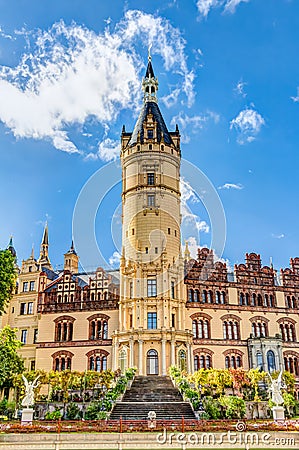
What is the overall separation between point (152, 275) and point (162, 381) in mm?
10774

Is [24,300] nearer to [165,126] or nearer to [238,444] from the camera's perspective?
[165,126]

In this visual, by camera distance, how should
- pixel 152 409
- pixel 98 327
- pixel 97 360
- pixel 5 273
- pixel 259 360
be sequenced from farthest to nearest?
1. pixel 98 327
2. pixel 259 360
3. pixel 97 360
4. pixel 152 409
5. pixel 5 273

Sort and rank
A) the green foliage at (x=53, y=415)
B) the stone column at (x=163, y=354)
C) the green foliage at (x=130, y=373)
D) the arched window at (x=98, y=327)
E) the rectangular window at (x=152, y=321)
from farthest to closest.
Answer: the arched window at (x=98, y=327) → the rectangular window at (x=152, y=321) → the stone column at (x=163, y=354) → the green foliage at (x=130, y=373) → the green foliage at (x=53, y=415)

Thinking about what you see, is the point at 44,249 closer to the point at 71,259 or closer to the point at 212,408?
the point at 71,259

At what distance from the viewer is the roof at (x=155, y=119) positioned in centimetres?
5606

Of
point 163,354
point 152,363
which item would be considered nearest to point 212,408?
point 163,354

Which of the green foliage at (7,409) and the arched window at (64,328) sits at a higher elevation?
the arched window at (64,328)

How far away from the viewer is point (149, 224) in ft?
170

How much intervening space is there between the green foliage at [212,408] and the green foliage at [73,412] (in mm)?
9107

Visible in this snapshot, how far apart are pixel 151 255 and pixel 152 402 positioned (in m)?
17.1

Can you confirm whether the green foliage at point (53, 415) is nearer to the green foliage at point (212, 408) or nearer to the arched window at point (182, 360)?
the green foliage at point (212, 408)

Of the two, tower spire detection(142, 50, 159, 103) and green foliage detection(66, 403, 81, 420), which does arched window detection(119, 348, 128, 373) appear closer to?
green foliage detection(66, 403, 81, 420)

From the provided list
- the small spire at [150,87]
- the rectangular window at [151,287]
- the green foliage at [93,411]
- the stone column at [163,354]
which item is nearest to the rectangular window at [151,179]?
the rectangular window at [151,287]

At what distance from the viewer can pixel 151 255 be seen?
166 feet
